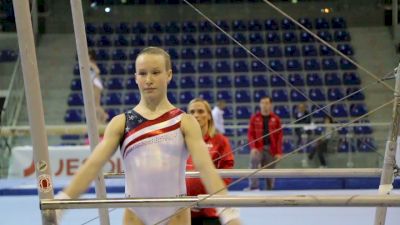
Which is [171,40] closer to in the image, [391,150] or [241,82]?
[241,82]

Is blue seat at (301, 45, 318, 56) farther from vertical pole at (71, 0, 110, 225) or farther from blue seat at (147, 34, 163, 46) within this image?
vertical pole at (71, 0, 110, 225)

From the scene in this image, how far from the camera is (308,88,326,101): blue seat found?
13.6 metres

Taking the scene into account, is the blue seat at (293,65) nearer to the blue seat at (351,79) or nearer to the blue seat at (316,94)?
the blue seat at (316,94)

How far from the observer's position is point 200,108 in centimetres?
391

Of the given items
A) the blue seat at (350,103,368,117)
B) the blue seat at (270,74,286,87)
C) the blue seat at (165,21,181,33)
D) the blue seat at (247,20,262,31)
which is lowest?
the blue seat at (350,103,368,117)

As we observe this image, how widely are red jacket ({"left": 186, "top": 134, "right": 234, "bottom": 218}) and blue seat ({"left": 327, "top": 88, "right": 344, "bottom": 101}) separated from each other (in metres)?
9.84

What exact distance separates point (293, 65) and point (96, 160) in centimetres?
1234

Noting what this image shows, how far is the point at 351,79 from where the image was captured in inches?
552

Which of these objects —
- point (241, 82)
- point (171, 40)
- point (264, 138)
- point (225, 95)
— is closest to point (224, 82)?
point (241, 82)

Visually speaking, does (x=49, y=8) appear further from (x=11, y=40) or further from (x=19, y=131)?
(x=19, y=131)

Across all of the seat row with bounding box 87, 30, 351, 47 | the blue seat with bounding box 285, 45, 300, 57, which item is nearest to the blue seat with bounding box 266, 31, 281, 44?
the seat row with bounding box 87, 30, 351, 47

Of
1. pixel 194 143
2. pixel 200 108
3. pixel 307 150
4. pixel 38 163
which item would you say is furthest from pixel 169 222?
pixel 307 150

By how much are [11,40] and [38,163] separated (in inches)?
505

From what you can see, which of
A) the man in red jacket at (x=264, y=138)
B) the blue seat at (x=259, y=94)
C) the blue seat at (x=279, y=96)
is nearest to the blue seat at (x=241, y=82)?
the blue seat at (x=259, y=94)
